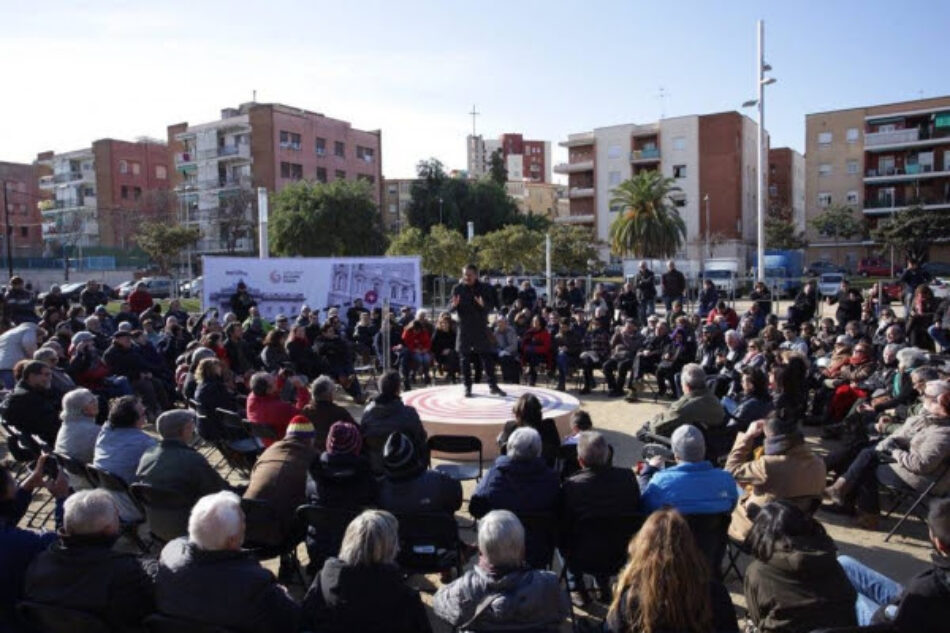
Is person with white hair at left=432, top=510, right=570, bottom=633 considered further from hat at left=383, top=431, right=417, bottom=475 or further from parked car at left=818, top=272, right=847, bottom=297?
parked car at left=818, top=272, right=847, bottom=297

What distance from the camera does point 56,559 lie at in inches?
132

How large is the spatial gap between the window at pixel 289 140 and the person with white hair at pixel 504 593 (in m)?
57.3

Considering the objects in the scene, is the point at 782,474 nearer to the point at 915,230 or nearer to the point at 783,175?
the point at 915,230

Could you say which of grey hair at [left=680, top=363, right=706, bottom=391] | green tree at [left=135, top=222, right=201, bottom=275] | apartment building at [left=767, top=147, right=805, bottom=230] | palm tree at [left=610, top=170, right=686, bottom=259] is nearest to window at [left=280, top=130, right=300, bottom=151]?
green tree at [left=135, top=222, right=201, bottom=275]

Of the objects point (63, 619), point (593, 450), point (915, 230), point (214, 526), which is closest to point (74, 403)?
point (63, 619)

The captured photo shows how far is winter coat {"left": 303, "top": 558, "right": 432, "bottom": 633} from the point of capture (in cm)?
319

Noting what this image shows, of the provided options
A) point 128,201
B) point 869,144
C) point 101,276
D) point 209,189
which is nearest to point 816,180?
point 869,144

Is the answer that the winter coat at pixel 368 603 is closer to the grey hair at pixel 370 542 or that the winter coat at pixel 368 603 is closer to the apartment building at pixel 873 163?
the grey hair at pixel 370 542

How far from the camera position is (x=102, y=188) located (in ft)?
218

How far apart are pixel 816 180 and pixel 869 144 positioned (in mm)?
4747

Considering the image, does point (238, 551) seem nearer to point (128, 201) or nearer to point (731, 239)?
point (731, 239)

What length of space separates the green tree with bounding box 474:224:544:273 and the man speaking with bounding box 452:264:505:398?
24.6m

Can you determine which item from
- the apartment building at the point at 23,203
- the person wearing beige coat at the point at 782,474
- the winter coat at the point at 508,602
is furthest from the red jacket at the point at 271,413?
the apartment building at the point at 23,203

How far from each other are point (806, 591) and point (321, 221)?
4091cm
